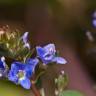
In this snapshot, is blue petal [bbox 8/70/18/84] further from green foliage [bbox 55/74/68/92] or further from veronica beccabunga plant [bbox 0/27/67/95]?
green foliage [bbox 55/74/68/92]

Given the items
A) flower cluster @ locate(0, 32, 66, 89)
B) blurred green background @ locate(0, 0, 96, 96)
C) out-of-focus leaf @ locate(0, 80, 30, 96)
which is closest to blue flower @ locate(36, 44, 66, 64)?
flower cluster @ locate(0, 32, 66, 89)

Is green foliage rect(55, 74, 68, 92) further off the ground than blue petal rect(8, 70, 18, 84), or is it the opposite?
blue petal rect(8, 70, 18, 84)

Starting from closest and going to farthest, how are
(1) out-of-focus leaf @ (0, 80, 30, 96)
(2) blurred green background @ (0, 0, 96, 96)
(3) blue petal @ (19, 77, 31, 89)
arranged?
(3) blue petal @ (19, 77, 31, 89) < (1) out-of-focus leaf @ (0, 80, 30, 96) < (2) blurred green background @ (0, 0, 96, 96)

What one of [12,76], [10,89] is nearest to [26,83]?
[12,76]

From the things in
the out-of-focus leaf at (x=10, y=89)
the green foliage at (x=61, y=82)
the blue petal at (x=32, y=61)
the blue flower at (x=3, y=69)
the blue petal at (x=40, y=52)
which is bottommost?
the out-of-focus leaf at (x=10, y=89)

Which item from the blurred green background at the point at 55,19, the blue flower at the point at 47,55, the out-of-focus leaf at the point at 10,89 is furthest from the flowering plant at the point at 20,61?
the blurred green background at the point at 55,19

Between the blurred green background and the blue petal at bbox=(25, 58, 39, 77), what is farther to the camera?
the blurred green background

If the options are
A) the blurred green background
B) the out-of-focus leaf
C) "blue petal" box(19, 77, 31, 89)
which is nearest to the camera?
"blue petal" box(19, 77, 31, 89)

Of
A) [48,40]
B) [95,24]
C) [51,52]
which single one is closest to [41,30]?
[48,40]

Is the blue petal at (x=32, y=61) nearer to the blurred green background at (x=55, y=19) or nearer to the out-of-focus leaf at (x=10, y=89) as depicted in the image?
the out-of-focus leaf at (x=10, y=89)
